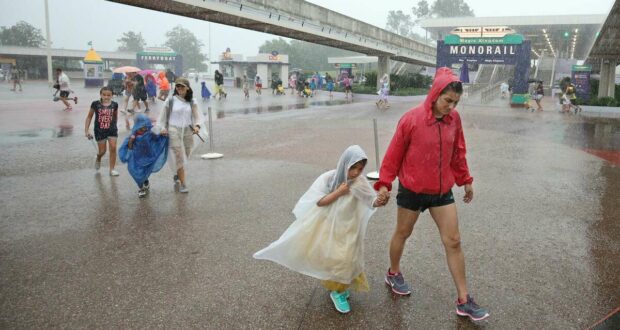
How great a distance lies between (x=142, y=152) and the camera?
6.11 m

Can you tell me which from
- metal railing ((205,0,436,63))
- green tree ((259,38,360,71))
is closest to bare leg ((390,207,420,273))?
metal railing ((205,0,436,63))

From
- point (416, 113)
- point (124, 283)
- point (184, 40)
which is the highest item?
point (184, 40)

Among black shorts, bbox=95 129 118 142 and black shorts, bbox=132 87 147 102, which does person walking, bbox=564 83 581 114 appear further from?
black shorts, bbox=95 129 118 142

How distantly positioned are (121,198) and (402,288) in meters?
4.22

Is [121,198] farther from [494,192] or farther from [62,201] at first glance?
[494,192]

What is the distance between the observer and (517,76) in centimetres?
2434

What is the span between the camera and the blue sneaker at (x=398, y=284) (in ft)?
11.4

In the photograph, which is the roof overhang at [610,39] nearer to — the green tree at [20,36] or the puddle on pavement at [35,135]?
the puddle on pavement at [35,135]

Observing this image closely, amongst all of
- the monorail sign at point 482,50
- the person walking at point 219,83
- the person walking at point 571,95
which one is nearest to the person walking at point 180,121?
the person walking at point 219,83

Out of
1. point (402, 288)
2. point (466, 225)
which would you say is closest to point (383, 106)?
point (466, 225)

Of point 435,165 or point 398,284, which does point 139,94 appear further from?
point 435,165

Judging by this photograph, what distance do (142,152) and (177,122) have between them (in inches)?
25.0

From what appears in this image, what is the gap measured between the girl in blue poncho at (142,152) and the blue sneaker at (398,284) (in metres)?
3.85

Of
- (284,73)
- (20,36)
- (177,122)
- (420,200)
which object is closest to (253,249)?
(420,200)
